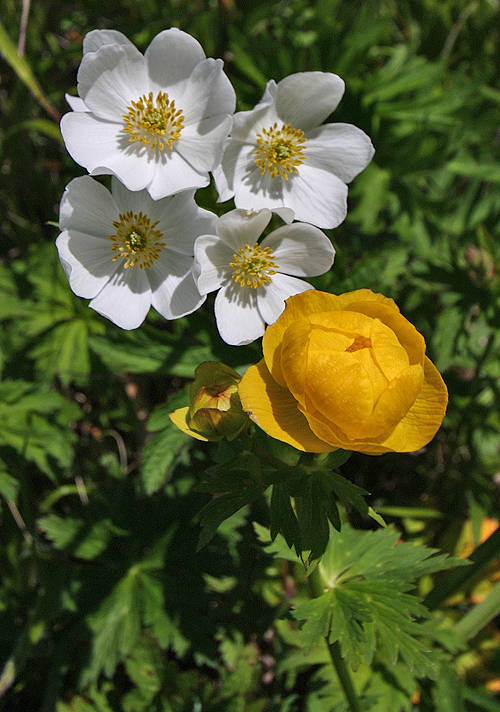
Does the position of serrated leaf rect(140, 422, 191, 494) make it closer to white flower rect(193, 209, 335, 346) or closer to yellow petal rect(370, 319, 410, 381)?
white flower rect(193, 209, 335, 346)

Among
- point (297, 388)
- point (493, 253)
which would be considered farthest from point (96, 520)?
point (493, 253)

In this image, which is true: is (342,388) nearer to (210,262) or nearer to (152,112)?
(210,262)

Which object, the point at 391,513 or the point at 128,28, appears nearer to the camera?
the point at 391,513

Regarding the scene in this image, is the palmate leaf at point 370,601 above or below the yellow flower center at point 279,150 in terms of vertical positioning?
below

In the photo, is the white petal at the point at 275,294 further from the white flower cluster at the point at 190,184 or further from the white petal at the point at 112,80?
the white petal at the point at 112,80

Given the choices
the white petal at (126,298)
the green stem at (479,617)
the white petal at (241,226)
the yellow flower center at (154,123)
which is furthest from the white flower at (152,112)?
the green stem at (479,617)

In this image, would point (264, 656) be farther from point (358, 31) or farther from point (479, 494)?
point (358, 31)

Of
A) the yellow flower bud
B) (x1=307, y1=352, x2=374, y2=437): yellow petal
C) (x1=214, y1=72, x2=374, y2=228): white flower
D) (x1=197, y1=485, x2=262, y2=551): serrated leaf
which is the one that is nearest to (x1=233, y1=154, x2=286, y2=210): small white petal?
(x1=214, y1=72, x2=374, y2=228): white flower
